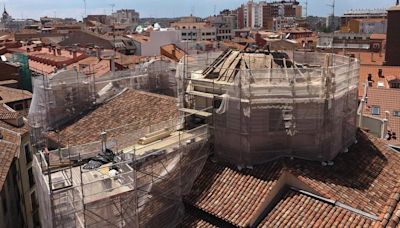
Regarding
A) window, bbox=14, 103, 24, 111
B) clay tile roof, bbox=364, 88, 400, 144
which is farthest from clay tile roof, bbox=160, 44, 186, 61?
clay tile roof, bbox=364, 88, 400, 144

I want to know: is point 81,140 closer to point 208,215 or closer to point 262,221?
point 208,215

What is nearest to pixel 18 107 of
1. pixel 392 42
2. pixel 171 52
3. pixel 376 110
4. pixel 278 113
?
pixel 278 113

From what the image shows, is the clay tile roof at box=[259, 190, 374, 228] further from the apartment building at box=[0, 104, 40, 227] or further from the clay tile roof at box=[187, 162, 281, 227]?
the apartment building at box=[0, 104, 40, 227]

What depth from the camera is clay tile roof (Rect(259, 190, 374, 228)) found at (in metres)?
12.5

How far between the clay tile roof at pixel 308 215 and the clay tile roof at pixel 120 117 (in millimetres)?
6984

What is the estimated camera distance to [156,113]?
1977cm

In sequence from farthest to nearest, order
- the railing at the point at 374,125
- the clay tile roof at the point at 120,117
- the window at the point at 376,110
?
the window at the point at 376,110, the railing at the point at 374,125, the clay tile roof at the point at 120,117

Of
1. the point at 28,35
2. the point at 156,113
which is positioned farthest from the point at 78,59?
the point at 28,35

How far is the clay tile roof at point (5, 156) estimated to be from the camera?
1687 cm

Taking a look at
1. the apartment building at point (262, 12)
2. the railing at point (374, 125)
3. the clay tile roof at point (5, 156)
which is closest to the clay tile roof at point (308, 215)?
the clay tile roof at point (5, 156)

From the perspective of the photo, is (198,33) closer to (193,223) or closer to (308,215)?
(193,223)

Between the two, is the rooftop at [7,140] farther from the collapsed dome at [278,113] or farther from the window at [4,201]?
the collapsed dome at [278,113]

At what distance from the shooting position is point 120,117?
798 inches

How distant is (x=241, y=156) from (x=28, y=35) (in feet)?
258
